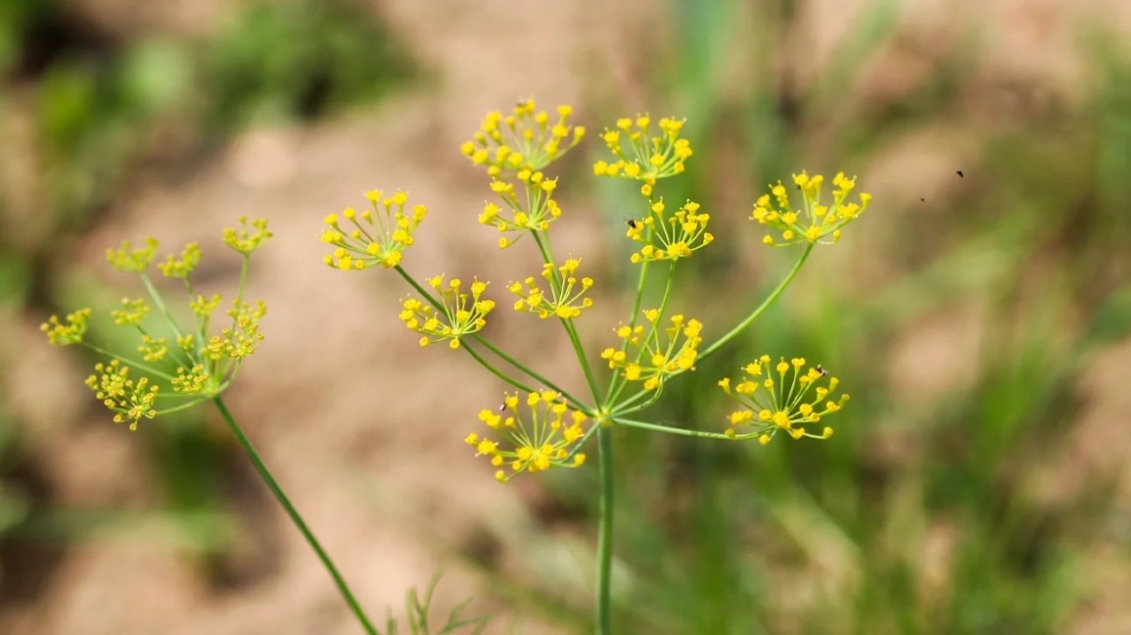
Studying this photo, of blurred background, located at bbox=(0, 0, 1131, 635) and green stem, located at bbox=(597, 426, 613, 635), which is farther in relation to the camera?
blurred background, located at bbox=(0, 0, 1131, 635)

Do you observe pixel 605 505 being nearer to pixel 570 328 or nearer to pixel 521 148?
pixel 570 328

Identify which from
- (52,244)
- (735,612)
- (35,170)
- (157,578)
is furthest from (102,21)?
(735,612)

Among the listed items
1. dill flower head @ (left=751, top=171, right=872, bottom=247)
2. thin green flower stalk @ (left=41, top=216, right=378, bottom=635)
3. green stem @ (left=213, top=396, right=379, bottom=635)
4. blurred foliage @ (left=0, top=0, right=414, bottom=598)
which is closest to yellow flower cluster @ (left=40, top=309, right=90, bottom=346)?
thin green flower stalk @ (left=41, top=216, right=378, bottom=635)

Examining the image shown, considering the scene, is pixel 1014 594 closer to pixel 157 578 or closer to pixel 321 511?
pixel 321 511

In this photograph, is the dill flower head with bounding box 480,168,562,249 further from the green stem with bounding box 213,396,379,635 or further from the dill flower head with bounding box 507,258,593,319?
the green stem with bounding box 213,396,379,635

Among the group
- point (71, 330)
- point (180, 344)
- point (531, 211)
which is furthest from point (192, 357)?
point (531, 211)
